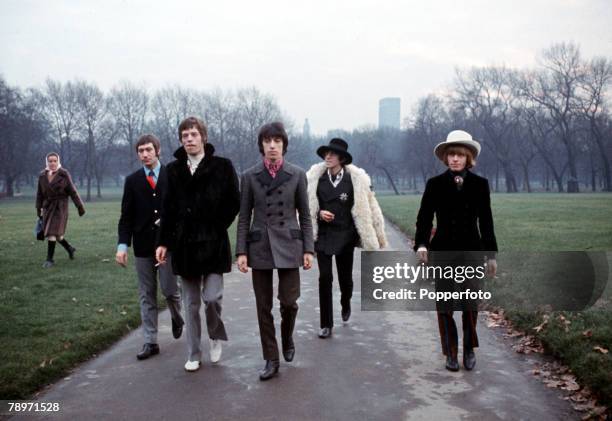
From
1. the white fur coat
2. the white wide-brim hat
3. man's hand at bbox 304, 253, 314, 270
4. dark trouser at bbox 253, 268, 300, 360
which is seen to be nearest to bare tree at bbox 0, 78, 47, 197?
the white fur coat

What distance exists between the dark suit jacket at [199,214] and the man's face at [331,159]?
5.23 feet

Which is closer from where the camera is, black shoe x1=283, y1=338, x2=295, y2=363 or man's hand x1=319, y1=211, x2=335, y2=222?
black shoe x1=283, y1=338, x2=295, y2=363

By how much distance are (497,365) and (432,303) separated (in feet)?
8.74

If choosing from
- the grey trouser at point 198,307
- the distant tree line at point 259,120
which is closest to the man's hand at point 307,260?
the grey trouser at point 198,307

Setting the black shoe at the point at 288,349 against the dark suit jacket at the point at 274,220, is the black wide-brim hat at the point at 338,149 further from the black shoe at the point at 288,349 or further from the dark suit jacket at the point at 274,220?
the black shoe at the point at 288,349

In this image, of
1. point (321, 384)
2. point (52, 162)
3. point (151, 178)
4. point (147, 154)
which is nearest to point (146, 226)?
point (151, 178)

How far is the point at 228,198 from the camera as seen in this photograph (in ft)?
16.6

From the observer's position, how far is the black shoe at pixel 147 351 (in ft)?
17.9

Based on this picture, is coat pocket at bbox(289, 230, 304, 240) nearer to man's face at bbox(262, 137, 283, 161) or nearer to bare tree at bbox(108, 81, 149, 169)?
man's face at bbox(262, 137, 283, 161)

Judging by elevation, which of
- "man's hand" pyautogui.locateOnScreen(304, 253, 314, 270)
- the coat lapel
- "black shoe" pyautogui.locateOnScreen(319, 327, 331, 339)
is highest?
the coat lapel

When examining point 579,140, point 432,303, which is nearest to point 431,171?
point 579,140

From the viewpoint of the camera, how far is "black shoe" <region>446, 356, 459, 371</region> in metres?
5.00

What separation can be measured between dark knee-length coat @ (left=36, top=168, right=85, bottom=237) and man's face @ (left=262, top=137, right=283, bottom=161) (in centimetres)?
733

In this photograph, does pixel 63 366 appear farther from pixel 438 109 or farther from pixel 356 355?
pixel 438 109
